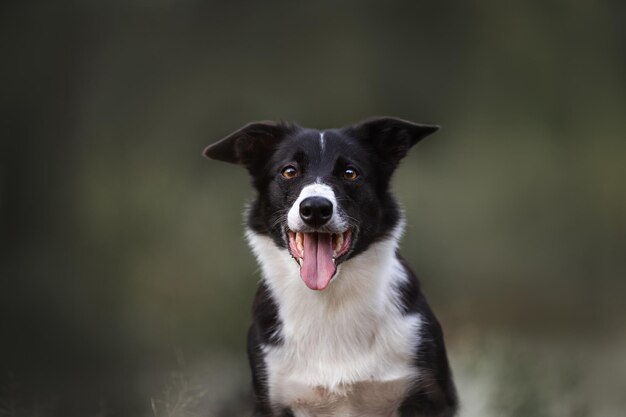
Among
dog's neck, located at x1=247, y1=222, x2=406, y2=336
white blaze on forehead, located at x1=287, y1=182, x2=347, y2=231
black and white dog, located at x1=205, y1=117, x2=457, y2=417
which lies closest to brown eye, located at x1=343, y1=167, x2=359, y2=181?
black and white dog, located at x1=205, y1=117, x2=457, y2=417

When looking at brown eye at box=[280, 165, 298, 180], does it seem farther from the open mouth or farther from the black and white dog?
the open mouth

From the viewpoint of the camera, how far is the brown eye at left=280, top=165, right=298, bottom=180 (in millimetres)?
4270

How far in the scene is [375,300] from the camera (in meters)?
4.33

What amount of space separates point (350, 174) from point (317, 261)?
1.45ft

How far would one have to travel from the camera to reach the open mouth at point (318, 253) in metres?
4.07

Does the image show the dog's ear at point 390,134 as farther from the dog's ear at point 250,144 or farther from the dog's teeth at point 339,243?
the dog's teeth at point 339,243

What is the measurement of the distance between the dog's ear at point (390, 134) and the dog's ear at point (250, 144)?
0.36 m

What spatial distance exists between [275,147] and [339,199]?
601mm

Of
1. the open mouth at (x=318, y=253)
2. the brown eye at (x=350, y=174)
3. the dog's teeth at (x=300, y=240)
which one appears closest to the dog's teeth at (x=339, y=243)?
the open mouth at (x=318, y=253)

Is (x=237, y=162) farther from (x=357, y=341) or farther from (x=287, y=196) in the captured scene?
(x=357, y=341)

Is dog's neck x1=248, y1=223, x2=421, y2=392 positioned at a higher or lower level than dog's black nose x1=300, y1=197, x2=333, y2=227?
lower

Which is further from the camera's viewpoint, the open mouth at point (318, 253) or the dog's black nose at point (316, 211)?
the open mouth at point (318, 253)

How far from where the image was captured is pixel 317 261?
4.10m

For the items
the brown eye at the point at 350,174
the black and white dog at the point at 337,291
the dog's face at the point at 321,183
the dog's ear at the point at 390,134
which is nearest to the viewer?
the dog's face at the point at 321,183
